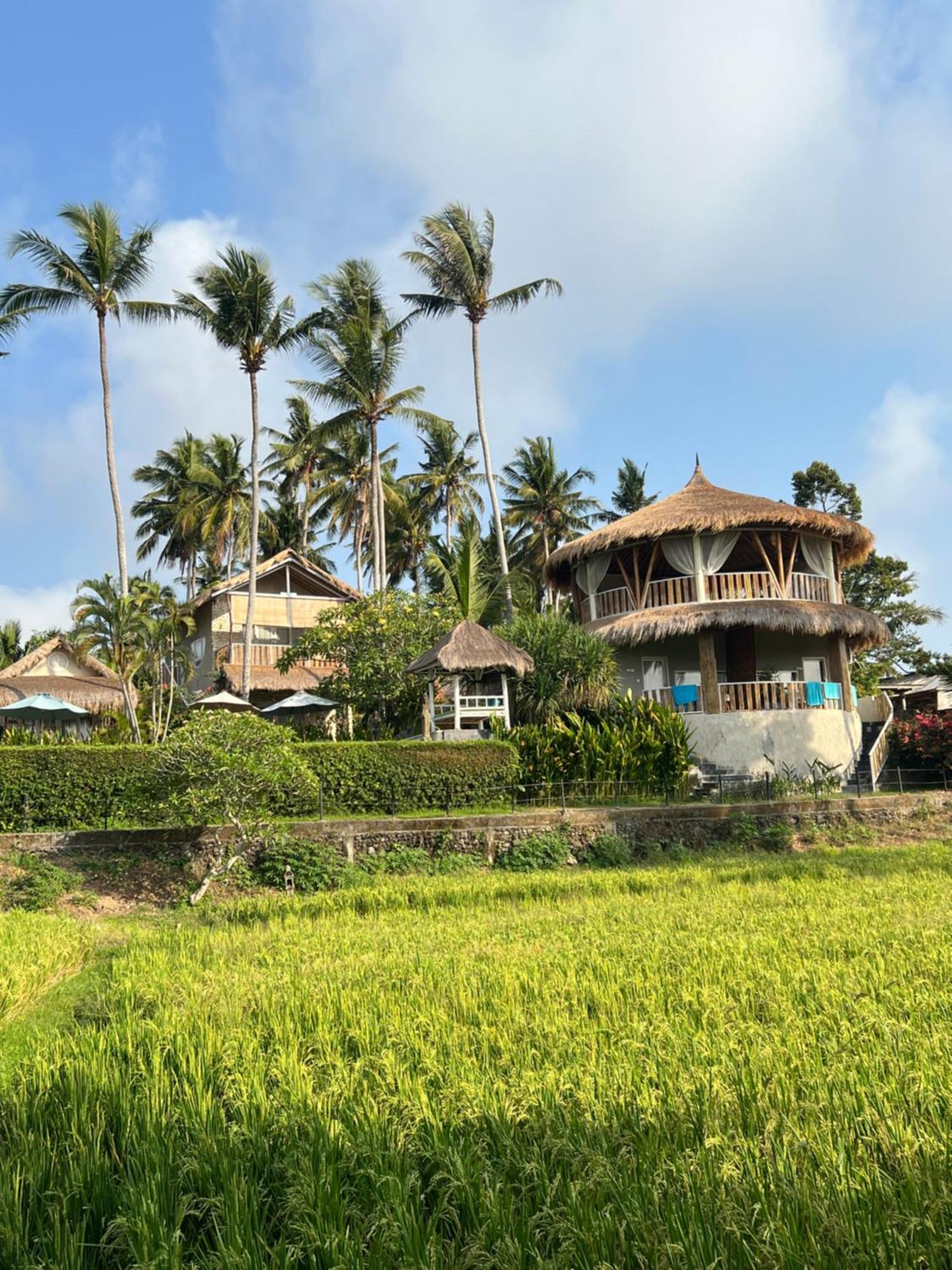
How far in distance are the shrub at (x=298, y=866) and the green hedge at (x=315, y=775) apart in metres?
0.90

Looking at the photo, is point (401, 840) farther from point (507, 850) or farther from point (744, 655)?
point (744, 655)

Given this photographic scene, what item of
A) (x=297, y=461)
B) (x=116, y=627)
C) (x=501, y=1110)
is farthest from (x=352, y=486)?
(x=501, y=1110)

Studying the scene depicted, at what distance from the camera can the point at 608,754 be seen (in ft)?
62.2

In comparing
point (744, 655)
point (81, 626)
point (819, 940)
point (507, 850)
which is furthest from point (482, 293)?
point (819, 940)

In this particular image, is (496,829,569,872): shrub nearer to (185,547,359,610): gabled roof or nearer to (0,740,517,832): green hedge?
(0,740,517,832): green hedge

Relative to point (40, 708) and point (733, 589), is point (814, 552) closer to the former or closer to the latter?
point (733, 589)

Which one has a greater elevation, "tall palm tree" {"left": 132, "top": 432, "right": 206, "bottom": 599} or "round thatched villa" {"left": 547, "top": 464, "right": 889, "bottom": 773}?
"tall palm tree" {"left": 132, "top": 432, "right": 206, "bottom": 599}

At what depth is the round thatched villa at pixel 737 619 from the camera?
22.3 m

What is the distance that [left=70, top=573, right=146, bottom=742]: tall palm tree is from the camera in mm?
26469

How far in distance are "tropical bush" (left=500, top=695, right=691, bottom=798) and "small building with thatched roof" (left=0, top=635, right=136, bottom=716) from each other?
51.9 feet

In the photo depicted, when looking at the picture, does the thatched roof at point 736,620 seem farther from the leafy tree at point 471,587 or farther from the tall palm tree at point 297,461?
the tall palm tree at point 297,461

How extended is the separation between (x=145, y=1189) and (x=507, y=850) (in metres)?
12.6

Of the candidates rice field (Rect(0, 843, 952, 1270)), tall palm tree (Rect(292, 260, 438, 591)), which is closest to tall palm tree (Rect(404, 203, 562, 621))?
tall palm tree (Rect(292, 260, 438, 591))

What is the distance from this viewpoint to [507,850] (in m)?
16.2
